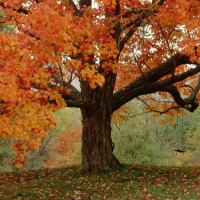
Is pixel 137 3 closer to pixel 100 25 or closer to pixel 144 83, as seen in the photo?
pixel 100 25

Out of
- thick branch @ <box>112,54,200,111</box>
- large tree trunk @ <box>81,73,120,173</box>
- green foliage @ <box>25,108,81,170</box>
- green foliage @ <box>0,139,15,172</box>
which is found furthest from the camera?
green foliage @ <box>25,108,81,170</box>

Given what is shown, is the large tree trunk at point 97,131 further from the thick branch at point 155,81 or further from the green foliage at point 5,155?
the green foliage at point 5,155

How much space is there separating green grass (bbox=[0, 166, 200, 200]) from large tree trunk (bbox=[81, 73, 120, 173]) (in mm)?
553

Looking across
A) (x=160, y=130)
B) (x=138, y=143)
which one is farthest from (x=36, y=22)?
(x=160, y=130)

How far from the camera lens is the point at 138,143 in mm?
32844

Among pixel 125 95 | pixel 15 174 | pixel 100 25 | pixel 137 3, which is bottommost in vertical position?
pixel 15 174

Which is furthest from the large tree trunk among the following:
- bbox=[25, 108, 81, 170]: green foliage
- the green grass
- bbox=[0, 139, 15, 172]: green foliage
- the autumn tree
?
bbox=[25, 108, 81, 170]: green foliage

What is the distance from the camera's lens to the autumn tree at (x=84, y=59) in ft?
28.0

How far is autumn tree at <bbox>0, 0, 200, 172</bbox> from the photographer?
8.55m

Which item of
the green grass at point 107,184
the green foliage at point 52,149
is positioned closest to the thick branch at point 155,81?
the green grass at point 107,184

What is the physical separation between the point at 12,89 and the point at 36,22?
2910 mm

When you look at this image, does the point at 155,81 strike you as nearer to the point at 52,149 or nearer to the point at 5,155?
the point at 5,155

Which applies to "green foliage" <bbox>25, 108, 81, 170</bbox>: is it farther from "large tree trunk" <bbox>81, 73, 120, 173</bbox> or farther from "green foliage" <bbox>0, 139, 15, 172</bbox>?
"large tree trunk" <bbox>81, 73, 120, 173</bbox>

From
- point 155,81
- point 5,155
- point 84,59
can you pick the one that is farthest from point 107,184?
point 5,155
